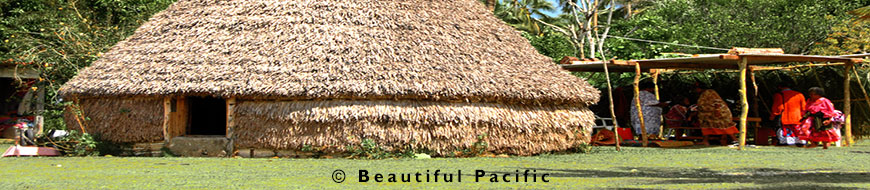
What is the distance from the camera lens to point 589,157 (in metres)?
12.5

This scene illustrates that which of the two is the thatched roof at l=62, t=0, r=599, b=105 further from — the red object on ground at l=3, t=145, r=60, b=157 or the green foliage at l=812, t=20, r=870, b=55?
the green foliage at l=812, t=20, r=870, b=55

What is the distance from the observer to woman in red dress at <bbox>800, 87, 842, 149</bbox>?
14531 mm

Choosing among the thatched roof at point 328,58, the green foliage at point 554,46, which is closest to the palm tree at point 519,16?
the green foliage at point 554,46

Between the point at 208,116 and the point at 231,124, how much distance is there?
5.44m

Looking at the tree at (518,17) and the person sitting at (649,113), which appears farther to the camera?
the tree at (518,17)

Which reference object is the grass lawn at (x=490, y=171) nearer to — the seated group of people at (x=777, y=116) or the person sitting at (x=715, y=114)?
the seated group of people at (x=777, y=116)

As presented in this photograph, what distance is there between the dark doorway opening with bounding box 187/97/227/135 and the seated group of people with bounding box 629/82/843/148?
8507 mm

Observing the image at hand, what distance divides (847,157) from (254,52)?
8788 mm

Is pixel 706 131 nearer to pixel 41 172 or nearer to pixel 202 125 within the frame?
pixel 202 125

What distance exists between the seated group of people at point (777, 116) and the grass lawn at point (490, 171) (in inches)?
54.8

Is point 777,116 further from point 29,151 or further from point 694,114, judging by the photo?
point 29,151

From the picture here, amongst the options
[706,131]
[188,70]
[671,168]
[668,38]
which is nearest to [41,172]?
[188,70]

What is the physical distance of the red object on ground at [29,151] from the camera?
12593 mm

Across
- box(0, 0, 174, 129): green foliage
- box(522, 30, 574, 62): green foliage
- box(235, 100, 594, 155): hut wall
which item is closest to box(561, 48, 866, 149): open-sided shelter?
box(235, 100, 594, 155): hut wall
